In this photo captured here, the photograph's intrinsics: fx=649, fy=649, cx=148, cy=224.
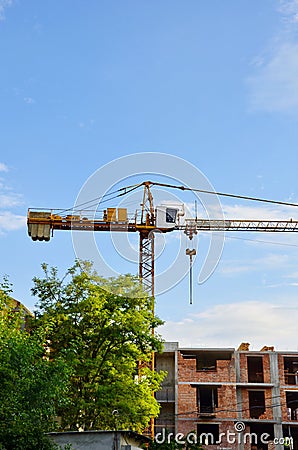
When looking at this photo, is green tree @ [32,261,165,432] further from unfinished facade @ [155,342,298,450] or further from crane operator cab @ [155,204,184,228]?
unfinished facade @ [155,342,298,450]

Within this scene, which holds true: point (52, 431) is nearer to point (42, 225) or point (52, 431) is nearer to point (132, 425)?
point (132, 425)

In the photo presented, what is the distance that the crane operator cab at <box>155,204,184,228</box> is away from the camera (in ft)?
127

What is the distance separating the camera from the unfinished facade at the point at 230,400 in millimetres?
42062

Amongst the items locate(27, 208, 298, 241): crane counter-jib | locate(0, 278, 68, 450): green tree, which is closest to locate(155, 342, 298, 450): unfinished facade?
locate(27, 208, 298, 241): crane counter-jib

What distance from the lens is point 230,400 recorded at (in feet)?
139

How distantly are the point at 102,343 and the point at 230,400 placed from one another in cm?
1857

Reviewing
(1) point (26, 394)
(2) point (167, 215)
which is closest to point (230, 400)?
(2) point (167, 215)

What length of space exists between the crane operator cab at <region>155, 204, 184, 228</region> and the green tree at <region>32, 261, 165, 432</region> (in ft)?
35.1

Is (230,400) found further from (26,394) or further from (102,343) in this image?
(26,394)

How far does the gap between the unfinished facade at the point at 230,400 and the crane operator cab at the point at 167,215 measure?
8.51 meters

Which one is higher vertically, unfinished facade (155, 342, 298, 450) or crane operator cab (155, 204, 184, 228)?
crane operator cab (155, 204, 184, 228)

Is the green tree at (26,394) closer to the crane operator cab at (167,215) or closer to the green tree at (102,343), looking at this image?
the green tree at (102,343)

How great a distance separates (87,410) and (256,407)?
20609 millimetres

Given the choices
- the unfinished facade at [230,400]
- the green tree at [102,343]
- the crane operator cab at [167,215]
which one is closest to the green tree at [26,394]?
the green tree at [102,343]
